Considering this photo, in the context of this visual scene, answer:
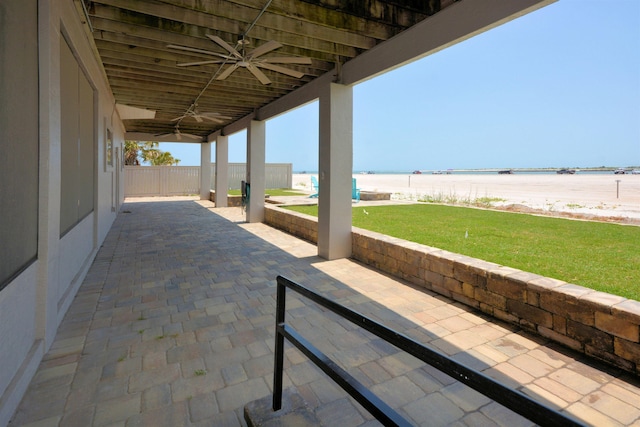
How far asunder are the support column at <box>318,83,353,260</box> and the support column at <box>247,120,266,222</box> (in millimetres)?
3860

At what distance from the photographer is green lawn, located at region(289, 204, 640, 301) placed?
342cm

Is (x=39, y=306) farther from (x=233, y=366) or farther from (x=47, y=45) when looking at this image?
(x=47, y=45)

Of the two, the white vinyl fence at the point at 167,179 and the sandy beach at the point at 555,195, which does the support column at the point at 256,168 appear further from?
the white vinyl fence at the point at 167,179

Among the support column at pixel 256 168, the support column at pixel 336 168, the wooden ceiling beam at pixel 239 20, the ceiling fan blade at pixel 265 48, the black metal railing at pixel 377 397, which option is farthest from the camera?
the support column at pixel 256 168

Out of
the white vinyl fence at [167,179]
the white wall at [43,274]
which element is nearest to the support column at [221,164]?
the white vinyl fence at [167,179]

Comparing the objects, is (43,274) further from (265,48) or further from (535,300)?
(535,300)

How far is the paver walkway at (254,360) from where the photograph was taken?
1.91 metres

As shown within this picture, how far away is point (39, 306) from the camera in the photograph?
2477 millimetres

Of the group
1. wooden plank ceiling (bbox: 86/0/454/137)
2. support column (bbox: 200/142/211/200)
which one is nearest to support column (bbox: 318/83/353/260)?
wooden plank ceiling (bbox: 86/0/454/137)

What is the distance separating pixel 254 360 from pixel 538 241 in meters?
4.60

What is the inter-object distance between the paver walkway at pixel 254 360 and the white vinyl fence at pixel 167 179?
14.0m

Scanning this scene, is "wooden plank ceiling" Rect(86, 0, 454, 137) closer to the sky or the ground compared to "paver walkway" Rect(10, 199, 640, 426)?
closer to the sky

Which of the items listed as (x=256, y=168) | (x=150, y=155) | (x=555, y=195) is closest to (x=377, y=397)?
(x=256, y=168)

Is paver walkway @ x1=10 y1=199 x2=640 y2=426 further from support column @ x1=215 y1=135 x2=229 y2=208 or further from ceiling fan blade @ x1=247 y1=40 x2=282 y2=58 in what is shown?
support column @ x1=215 y1=135 x2=229 y2=208
